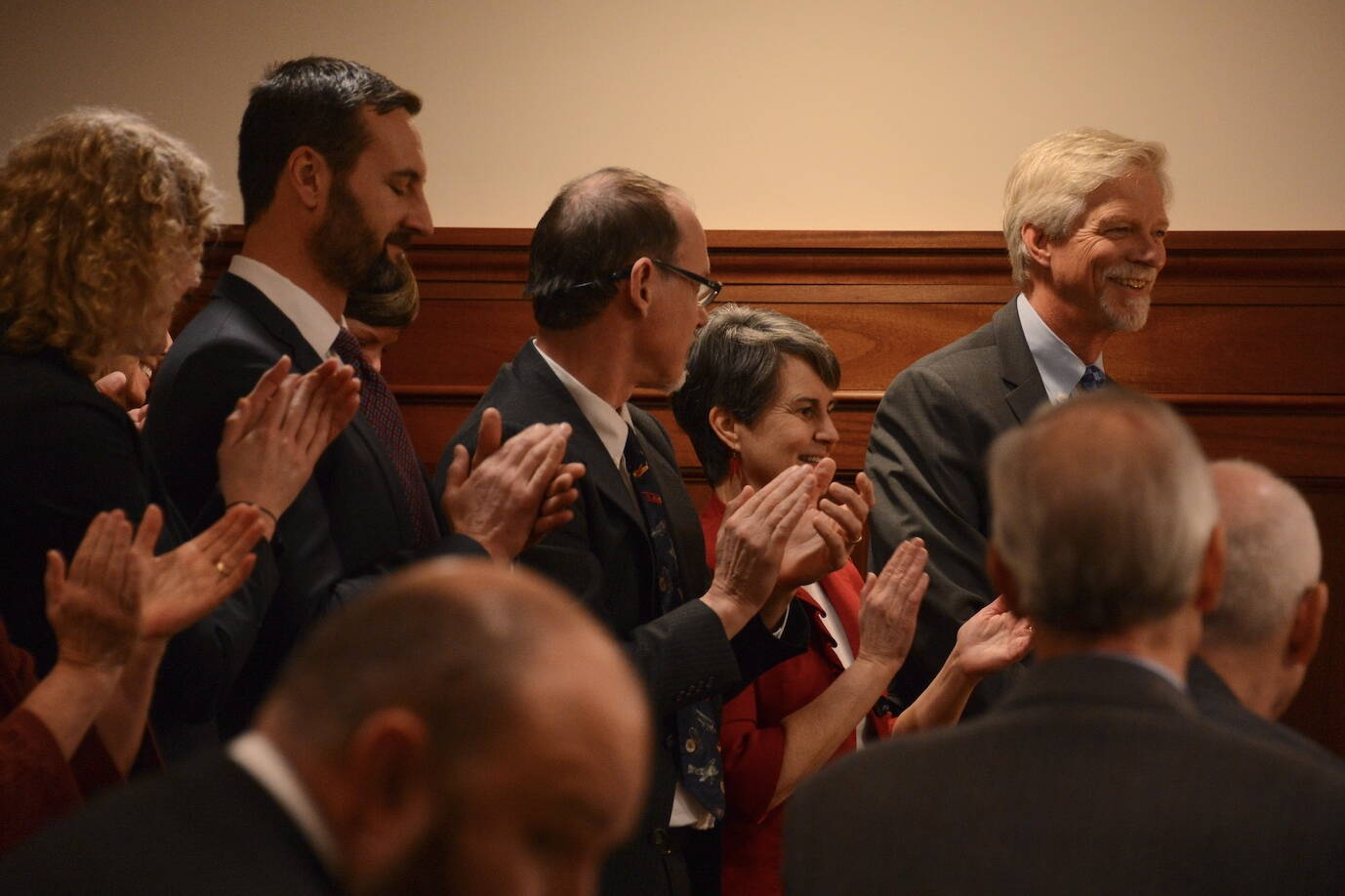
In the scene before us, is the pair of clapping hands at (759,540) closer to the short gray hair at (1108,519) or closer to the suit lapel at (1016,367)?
the suit lapel at (1016,367)

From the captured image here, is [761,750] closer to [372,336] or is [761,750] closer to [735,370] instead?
[735,370]

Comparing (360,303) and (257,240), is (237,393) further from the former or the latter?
(360,303)

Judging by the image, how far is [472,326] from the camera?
3.96m

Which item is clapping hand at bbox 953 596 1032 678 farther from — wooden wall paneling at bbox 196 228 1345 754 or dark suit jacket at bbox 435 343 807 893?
wooden wall paneling at bbox 196 228 1345 754

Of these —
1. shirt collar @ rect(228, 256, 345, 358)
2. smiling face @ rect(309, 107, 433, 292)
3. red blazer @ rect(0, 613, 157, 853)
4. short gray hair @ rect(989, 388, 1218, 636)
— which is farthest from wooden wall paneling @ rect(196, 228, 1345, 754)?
short gray hair @ rect(989, 388, 1218, 636)

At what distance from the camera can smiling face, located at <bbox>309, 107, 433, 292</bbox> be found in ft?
7.72

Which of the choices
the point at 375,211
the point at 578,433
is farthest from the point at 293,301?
the point at 578,433

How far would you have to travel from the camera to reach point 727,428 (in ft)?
9.98

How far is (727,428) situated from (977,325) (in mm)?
1060

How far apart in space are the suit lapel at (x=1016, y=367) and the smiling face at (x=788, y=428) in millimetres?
347

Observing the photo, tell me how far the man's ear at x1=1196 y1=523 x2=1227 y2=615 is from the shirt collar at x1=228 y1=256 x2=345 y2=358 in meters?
1.32

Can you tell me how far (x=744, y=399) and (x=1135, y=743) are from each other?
6.00 feet

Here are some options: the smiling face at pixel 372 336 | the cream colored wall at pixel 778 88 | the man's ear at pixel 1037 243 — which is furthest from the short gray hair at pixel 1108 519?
the cream colored wall at pixel 778 88

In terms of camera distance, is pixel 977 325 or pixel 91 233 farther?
pixel 977 325
